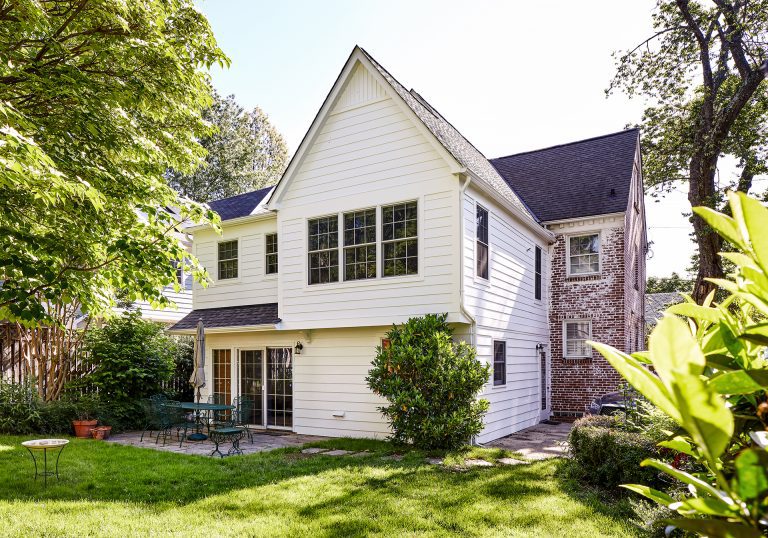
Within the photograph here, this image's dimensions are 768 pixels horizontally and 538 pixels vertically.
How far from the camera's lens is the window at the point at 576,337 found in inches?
622

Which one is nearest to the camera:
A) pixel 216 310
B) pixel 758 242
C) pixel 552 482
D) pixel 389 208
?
pixel 758 242

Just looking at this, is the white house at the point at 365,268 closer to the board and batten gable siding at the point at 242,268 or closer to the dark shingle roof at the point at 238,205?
the board and batten gable siding at the point at 242,268

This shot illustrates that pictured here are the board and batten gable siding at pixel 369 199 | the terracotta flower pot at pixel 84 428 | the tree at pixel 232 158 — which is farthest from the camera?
the tree at pixel 232 158

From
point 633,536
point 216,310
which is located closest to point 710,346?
point 633,536

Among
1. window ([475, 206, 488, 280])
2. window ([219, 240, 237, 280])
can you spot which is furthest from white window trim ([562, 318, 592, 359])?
window ([219, 240, 237, 280])

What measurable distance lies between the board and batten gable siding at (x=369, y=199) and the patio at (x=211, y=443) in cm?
260

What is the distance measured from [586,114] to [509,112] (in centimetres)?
585

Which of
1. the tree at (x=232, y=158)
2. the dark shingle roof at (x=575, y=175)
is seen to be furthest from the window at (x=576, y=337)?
the tree at (x=232, y=158)

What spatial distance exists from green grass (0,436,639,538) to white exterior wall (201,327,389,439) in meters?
2.57

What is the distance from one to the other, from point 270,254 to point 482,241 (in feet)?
19.8

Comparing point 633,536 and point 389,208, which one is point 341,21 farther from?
point 633,536

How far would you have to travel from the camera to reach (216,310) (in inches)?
622

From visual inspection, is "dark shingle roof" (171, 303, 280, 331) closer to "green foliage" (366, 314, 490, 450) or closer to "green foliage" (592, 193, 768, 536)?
"green foliage" (366, 314, 490, 450)

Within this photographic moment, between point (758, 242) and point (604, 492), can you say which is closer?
point (758, 242)
